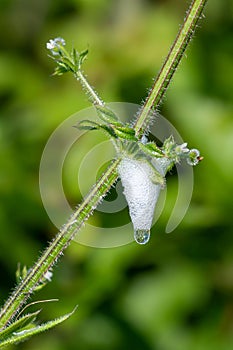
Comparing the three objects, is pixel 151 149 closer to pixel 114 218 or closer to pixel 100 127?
pixel 100 127

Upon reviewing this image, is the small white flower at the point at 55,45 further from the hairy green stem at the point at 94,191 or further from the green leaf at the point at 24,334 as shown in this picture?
the green leaf at the point at 24,334

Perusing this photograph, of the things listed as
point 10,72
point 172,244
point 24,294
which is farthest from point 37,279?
point 10,72

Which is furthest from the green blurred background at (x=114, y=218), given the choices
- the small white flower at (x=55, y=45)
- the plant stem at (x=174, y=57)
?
the plant stem at (x=174, y=57)

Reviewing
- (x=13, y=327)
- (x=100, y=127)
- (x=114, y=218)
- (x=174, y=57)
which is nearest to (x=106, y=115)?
(x=100, y=127)

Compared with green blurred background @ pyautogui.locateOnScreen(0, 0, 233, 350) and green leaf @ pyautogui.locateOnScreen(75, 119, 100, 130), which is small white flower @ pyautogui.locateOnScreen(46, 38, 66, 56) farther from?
green blurred background @ pyautogui.locateOnScreen(0, 0, 233, 350)

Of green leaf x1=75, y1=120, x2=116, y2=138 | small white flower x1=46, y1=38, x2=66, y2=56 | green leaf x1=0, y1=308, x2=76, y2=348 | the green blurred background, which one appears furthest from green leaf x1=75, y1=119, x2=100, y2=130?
the green blurred background

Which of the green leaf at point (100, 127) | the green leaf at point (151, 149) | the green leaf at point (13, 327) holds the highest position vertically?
the green leaf at point (100, 127)

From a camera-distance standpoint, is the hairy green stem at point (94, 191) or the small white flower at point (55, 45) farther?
the small white flower at point (55, 45)
